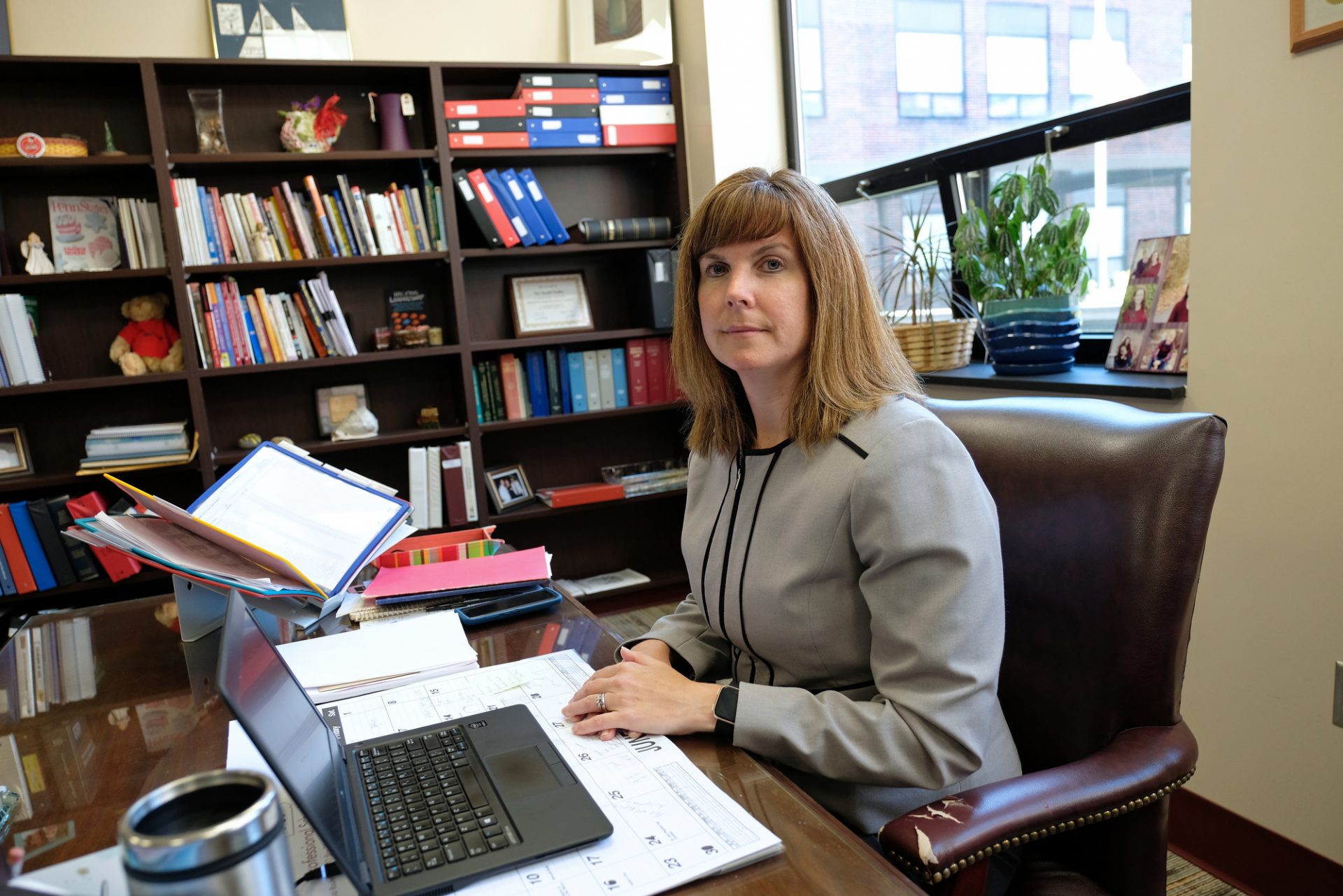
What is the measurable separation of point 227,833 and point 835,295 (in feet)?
3.02

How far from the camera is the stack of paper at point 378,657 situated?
109 centimetres

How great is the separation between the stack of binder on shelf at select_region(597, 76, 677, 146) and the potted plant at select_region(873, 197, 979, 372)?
1031mm

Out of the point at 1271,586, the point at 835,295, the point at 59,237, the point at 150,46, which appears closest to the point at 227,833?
the point at 835,295

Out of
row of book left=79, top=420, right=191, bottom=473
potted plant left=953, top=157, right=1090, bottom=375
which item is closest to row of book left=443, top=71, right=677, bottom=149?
row of book left=79, top=420, right=191, bottom=473

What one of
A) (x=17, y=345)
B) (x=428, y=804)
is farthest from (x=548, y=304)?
(x=428, y=804)

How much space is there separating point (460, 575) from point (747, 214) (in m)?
0.72

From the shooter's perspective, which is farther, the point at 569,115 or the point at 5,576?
the point at 569,115

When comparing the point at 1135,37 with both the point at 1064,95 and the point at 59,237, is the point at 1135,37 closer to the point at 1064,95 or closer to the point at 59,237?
the point at 1064,95

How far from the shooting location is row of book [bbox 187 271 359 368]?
303cm

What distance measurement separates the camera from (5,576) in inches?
114

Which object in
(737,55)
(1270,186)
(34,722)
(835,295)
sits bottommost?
(34,722)

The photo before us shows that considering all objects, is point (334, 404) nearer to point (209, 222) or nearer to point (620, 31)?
point (209, 222)

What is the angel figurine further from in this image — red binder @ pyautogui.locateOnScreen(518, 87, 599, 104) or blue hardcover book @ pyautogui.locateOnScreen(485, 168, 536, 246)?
red binder @ pyautogui.locateOnScreen(518, 87, 599, 104)

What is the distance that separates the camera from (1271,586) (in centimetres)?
167
